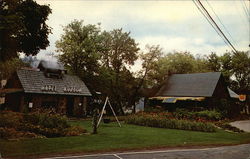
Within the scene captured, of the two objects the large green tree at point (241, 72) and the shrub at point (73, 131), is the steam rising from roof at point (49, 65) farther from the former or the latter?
the large green tree at point (241, 72)

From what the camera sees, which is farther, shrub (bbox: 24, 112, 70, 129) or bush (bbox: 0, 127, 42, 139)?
shrub (bbox: 24, 112, 70, 129)

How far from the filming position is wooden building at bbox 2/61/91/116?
3088 cm

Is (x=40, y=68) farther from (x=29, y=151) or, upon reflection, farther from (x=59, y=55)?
(x=29, y=151)

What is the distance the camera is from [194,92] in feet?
126

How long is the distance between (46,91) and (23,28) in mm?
19857

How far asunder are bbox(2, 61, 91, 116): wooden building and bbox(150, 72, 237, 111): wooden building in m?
13.6

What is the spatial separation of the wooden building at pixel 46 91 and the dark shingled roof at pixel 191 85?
14.7 meters

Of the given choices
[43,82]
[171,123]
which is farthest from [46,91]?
[171,123]

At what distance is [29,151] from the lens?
37.0ft

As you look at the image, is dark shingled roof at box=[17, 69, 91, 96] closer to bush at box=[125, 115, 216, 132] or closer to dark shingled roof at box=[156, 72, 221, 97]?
bush at box=[125, 115, 216, 132]

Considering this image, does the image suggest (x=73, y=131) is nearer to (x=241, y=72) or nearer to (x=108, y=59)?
(x=108, y=59)

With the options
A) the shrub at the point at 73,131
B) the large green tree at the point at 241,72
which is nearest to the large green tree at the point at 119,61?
the shrub at the point at 73,131

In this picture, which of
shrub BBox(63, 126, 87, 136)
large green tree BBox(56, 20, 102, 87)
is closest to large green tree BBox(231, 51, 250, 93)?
large green tree BBox(56, 20, 102, 87)

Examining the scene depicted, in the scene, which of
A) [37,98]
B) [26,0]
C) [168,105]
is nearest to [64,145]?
[26,0]
